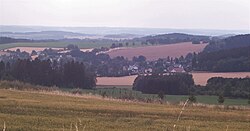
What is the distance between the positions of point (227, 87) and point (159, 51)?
36.7 m

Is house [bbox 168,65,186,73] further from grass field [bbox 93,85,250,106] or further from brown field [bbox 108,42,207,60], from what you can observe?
grass field [bbox 93,85,250,106]

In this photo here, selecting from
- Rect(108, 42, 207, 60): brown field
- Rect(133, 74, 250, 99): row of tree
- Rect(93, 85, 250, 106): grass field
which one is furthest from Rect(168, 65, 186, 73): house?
Rect(93, 85, 250, 106): grass field

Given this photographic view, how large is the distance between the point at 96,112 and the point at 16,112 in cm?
429

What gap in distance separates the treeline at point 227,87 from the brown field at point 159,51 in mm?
25630

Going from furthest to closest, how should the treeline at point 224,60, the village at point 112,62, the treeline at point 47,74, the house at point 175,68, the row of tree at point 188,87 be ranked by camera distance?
the house at point 175,68 → the village at point 112,62 → the treeline at point 224,60 → the treeline at point 47,74 → the row of tree at point 188,87

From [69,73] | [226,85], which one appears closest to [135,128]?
[226,85]

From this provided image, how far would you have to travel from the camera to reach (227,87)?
5775 centimetres

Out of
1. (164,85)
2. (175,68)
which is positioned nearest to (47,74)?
(164,85)

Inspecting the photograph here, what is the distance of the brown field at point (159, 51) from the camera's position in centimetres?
8994

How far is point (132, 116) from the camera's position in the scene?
20.8 metres

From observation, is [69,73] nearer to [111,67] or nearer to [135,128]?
[111,67]

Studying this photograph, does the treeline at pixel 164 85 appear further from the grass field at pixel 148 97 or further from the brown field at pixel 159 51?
the brown field at pixel 159 51

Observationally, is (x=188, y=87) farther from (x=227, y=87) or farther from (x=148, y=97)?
(x=148, y=97)

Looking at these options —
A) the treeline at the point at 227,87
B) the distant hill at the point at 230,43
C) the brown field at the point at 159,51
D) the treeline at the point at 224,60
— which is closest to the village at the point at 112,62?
the brown field at the point at 159,51
